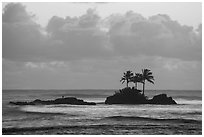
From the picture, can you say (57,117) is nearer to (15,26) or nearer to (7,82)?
(7,82)

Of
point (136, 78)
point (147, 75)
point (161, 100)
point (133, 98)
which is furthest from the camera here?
point (133, 98)

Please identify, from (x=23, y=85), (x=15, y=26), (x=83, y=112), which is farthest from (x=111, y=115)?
(x=15, y=26)

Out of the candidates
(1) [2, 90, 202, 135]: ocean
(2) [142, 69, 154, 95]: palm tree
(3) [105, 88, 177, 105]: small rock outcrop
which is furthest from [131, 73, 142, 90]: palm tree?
(1) [2, 90, 202, 135]: ocean

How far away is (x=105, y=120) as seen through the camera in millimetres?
8461

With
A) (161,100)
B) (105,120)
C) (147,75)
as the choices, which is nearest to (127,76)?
(147,75)

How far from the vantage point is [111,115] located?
336 inches

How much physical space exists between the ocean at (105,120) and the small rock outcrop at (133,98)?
18 centimetres

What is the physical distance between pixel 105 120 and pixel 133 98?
4.83 ft

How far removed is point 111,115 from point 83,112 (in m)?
0.55

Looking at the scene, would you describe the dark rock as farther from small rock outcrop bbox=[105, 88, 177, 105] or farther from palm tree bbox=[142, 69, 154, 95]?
palm tree bbox=[142, 69, 154, 95]

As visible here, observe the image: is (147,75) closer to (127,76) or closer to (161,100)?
(127,76)

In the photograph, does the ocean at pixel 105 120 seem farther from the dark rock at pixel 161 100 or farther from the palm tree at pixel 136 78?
the palm tree at pixel 136 78

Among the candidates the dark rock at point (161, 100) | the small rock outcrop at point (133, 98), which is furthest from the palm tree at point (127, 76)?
the dark rock at point (161, 100)

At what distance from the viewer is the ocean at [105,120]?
317 inches
